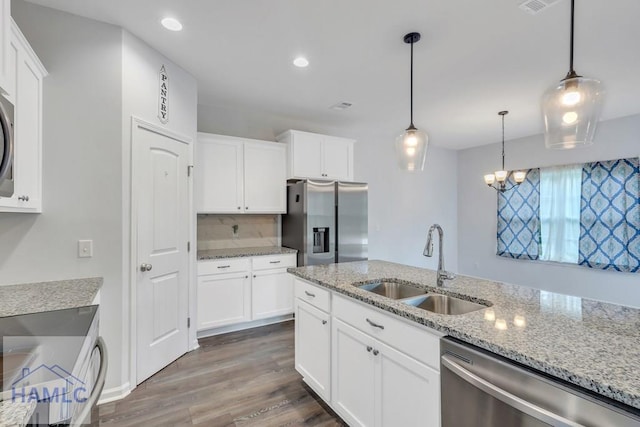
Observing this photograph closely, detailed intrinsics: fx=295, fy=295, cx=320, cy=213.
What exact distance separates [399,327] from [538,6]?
7.24ft

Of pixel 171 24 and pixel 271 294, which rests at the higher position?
pixel 171 24

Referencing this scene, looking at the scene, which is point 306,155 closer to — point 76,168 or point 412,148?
point 412,148

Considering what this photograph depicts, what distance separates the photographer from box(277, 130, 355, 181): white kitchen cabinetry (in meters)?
3.92

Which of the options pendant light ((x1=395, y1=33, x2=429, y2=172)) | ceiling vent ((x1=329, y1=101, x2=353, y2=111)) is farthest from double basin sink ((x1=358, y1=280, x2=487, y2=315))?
ceiling vent ((x1=329, y1=101, x2=353, y2=111))

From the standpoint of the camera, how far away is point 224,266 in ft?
10.8

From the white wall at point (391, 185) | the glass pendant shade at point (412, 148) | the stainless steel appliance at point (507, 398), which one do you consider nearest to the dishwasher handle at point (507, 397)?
the stainless steel appliance at point (507, 398)

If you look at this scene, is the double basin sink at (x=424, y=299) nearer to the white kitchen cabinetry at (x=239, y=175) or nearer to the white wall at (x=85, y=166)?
the white wall at (x=85, y=166)

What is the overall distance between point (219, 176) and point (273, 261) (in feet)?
3.96

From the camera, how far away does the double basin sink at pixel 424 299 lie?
168 centimetres

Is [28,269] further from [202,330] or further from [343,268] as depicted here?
[343,268]

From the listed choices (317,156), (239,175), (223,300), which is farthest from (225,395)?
(317,156)

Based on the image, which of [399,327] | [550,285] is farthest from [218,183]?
[550,285]

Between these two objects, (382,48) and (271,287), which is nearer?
(382,48)

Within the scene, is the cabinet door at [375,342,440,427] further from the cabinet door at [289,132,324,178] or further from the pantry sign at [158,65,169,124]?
the cabinet door at [289,132,324,178]
